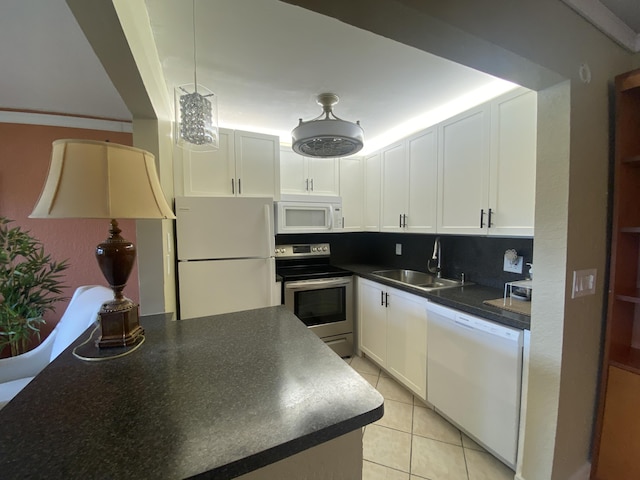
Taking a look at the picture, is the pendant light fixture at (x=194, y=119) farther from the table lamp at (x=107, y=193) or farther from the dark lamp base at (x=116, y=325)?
the dark lamp base at (x=116, y=325)

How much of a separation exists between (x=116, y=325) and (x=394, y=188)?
2323 mm

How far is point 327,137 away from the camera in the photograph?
1.45 m

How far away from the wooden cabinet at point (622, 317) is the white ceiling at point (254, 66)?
486 mm

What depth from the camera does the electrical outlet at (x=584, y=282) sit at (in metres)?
1.17

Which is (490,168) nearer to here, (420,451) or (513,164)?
(513,164)

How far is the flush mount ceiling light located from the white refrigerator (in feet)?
2.22

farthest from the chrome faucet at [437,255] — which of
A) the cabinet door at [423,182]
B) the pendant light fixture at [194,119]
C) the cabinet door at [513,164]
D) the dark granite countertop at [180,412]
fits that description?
the pendant light fixture at [194,119]

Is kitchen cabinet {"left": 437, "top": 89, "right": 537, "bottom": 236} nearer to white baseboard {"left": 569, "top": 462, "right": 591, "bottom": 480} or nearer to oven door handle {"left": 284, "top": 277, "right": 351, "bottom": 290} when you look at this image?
oven door handle {"left": 284, "top": 277, "right": 351, "bottom": 290}

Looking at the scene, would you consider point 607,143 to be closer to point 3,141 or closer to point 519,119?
point 519,119

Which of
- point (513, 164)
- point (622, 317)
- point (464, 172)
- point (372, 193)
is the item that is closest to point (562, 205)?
point (513, 164)

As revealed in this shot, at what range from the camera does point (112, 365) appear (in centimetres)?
85

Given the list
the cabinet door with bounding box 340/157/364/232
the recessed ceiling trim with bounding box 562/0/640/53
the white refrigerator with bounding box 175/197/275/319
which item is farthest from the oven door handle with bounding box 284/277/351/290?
the recessed ceiling trim with bounding box 562/0/640/53

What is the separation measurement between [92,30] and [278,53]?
33.9 inches

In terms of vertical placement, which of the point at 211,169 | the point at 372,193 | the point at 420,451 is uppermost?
the point at 211,169
